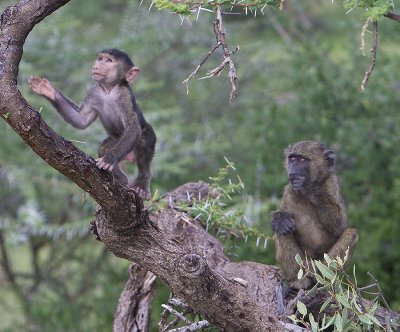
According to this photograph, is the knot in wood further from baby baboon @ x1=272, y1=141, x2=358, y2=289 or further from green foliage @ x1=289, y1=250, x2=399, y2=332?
baby baboon @ x1=272, y1=141, x2=358, y2=289

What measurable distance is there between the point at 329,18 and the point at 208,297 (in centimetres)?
1381

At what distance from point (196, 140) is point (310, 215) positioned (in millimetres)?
4990

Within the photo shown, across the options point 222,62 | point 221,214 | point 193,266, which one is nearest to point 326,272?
point 193,266

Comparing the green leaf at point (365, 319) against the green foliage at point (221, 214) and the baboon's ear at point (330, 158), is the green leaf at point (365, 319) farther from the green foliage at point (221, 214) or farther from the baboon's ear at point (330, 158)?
the baboon's ear at point (330, 158)

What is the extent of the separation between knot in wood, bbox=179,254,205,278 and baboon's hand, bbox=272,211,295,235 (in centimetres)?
172

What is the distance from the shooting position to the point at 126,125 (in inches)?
209

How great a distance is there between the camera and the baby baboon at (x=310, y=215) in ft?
18.4

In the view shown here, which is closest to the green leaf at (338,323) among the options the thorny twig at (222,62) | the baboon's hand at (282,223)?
the thorny twig at (222,62)

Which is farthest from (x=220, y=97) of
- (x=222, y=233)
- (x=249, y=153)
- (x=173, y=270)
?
(x=173, y=270)

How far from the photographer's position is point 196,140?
423 inches

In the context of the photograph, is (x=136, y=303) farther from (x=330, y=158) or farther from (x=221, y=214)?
(x=330, y=158)

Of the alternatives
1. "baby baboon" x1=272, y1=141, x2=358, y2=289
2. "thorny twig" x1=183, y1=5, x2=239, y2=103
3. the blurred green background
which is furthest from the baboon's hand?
the blurred green background

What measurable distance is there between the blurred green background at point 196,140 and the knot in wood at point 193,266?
412cm

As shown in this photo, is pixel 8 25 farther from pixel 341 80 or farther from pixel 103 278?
pixel 103 278
